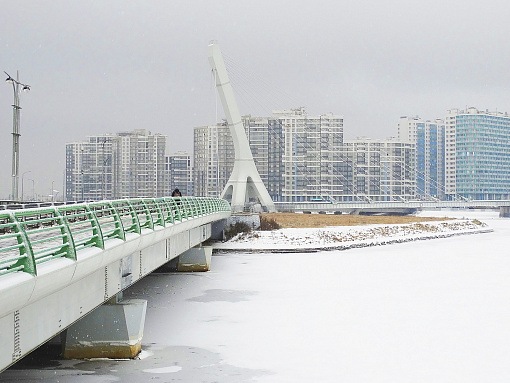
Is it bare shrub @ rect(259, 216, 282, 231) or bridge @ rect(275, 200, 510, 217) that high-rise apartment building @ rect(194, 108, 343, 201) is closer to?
bridge @ rect(275, 200, 510, 217)

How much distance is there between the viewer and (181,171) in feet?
557

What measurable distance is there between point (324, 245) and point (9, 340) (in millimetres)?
44501

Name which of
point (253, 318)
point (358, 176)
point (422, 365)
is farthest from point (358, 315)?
point (358, 176)

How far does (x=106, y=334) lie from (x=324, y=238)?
138 feet

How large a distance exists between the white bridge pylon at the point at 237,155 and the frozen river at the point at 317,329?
42294mm

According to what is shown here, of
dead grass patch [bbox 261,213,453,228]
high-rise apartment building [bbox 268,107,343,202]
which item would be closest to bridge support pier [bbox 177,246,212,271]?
dead grass patch [bbox 261,213,453,228]

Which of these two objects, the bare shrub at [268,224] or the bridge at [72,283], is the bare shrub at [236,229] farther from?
the bridge at [72,283]

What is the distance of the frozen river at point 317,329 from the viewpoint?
14.2 meters

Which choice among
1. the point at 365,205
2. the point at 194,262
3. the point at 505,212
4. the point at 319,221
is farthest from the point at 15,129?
the point at 505,212

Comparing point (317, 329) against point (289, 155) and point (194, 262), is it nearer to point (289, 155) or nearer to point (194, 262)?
point (194, 262)

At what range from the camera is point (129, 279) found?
16891mm

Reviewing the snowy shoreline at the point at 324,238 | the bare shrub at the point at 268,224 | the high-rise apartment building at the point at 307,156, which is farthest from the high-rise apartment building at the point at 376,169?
the bare shrub at the point at 268,224

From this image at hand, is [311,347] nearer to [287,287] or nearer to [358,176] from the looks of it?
[287,287]

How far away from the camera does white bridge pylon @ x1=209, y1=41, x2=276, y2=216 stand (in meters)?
76.5
